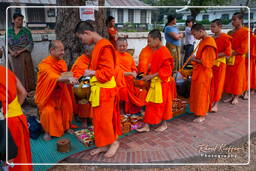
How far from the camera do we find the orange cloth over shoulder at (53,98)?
349 centimetres

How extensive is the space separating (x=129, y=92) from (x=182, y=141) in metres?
1.55

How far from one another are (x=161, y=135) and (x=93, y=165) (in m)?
1.33

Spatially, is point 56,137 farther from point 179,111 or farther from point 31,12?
point 31,12

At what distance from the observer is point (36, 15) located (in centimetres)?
1642

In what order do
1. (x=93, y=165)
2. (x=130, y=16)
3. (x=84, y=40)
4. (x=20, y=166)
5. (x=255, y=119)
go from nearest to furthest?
(x=20, y=166), (x=84, y=40), (x=93, y=165), (x=255, y=119), (x=130, y=16)

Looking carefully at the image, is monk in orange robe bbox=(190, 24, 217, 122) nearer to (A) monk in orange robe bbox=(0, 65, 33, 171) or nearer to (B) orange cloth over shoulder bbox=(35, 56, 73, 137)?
(B) orange cloth over shoulder bbox=(35, 56, 73, 137)

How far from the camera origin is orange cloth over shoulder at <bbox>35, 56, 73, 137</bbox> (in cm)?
349

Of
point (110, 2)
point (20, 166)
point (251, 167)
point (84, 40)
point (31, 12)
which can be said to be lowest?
point (251, 167)

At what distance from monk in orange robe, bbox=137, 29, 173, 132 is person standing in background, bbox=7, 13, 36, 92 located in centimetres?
338

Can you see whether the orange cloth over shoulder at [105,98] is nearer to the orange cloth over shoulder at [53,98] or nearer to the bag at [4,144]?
the orange cloth over shoulder at [53,98]

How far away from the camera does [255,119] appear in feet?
15.1

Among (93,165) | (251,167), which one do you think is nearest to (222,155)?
(251,167)

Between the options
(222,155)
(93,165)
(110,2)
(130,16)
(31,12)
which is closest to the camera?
(93,165)

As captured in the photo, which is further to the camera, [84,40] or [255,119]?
[255,119]
